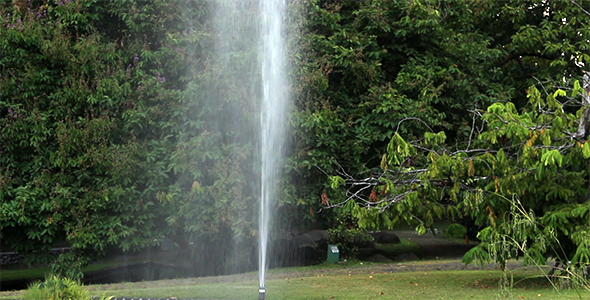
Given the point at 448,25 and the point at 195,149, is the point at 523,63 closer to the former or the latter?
the point at 448,25

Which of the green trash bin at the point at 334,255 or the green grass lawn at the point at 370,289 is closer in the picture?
the green grass lawn at the point at 370,289

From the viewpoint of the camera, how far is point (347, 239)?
17516 mm

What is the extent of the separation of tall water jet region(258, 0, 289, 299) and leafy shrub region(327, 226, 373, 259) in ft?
11.8

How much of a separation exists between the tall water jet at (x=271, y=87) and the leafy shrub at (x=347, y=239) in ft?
11.8

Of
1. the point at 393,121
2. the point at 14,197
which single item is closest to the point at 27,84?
the point at 14,197

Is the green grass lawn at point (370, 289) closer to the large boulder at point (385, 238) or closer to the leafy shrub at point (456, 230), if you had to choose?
the leafy shrub at point (456, 230)

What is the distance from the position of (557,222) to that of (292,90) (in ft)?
21.7

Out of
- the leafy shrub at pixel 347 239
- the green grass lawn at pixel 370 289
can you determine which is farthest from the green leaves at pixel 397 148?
the leafy shrub at pixel 347 239

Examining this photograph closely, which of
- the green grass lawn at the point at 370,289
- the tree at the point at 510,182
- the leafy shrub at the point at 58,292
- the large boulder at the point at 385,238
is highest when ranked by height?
the tree at the point at 510,182

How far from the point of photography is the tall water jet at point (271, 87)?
43.0 ft

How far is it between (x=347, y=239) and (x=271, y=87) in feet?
19.3

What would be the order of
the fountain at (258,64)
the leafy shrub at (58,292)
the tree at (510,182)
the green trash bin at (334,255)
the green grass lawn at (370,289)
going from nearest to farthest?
the leafy shrub at (58,292) → the tree at (510,182) → the green grass lawn at (370,289) → the fountain at (258,64) → the green trash bin at (334,255)

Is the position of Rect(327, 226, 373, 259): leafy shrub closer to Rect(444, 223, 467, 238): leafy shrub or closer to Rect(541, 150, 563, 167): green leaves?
Rect(444, 223, 467, 238): leafy shrub

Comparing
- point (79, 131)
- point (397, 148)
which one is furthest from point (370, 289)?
point (79, 131)
